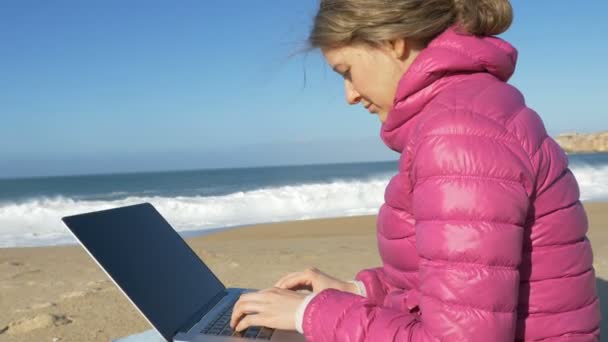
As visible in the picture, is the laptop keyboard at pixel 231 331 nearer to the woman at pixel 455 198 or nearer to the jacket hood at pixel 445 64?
the woman at pixel 455 198

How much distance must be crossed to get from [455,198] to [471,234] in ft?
0.25

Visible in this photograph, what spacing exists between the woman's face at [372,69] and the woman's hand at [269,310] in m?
0.60

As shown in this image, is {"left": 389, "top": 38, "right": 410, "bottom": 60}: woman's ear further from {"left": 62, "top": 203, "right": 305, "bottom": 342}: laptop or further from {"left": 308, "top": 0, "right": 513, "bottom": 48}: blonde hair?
{"left": 62, "top": 203, "right": 305, "bottom": 342}: laptop

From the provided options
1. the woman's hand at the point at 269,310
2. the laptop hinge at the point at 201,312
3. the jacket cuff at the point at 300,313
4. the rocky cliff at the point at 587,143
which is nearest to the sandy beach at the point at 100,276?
the laptop hinge at the point at 201,312

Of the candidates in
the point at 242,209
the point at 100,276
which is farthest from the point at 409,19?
the point at 242,209

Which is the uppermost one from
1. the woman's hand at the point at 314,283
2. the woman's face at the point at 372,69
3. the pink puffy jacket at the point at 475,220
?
the woman's face at the point at 372,69

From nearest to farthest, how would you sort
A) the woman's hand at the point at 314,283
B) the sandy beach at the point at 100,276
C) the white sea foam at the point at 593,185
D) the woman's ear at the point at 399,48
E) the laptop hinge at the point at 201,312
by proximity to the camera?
the woman's ear at the point at 399,48, the laptop hinge at the point at 201,312, the woman's hand at the point at 314,283, the sandy beach at the point at 100,276, the white sea foam at the point at 593,185

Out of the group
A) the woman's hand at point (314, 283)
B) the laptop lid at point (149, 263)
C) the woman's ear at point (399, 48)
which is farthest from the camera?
the woman's hand at point (314, 283)

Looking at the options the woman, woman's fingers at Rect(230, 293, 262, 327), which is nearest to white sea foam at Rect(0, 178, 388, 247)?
woman's fingers at Rect(230, 293, 262, 327)

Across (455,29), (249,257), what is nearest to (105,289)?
(249,257)

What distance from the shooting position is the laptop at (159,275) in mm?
1558

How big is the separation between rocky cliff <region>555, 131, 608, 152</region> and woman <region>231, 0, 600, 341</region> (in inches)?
3406

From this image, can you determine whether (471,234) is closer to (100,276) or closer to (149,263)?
(149,263)

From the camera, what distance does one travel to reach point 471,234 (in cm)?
103
